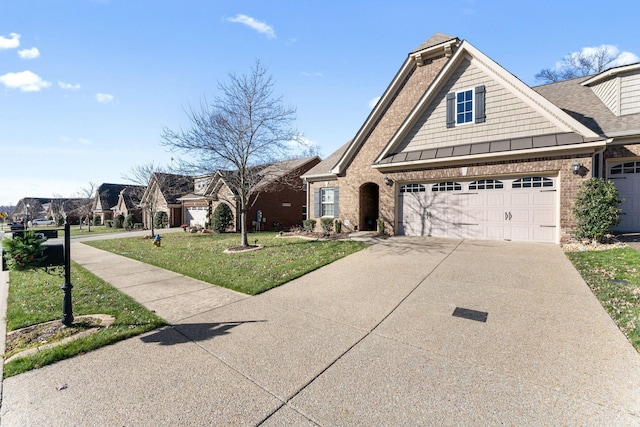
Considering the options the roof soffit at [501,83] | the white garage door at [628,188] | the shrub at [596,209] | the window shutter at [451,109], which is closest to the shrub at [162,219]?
the roof soffit at [501,83]

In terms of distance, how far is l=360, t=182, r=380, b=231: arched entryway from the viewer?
51.2 feet

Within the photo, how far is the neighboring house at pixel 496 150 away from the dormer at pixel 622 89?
4cm

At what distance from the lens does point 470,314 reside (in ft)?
15.6

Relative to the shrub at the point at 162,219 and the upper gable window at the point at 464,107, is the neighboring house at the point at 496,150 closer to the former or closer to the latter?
the upper gable window at the point at 464,107

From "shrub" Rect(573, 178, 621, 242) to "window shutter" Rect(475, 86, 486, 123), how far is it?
4244mm

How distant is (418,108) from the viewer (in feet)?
41.9

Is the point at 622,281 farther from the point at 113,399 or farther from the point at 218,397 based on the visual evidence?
the point at 113,399

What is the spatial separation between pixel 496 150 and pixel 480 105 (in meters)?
2.19

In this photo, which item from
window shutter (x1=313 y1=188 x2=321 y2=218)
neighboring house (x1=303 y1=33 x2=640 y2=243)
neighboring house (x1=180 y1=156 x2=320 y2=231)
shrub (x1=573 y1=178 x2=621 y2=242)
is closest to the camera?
shrub (x1=573 y1=178 x2=621 y2=242)

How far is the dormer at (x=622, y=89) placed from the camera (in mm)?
11117

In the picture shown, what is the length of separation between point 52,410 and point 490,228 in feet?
41.9

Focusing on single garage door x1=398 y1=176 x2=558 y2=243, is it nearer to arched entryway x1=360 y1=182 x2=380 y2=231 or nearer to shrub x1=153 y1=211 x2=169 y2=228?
arched entryway x1=360 y1=182 x2=380 y2=231

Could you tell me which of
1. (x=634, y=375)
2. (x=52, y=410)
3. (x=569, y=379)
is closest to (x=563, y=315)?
(x=634, y=375)

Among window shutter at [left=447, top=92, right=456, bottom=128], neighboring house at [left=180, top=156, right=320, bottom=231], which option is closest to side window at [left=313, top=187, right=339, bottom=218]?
neighboring house at [left=180, top=156, right=320, bottom=231]
